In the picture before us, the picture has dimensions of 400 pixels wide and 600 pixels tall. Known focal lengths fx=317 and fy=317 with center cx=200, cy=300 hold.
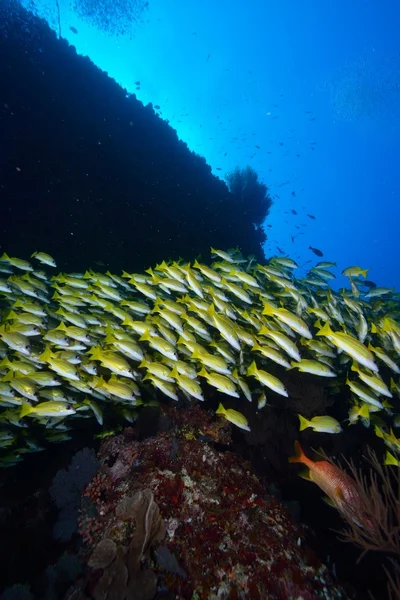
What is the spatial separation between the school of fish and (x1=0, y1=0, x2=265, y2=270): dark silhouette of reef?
6435mm

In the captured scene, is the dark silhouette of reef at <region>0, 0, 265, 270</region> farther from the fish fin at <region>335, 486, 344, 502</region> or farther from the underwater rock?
the fish fin at <region>335, 486, 344, 502</region>

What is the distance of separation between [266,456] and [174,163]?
15.0 m

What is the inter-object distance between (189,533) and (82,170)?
13507 mm

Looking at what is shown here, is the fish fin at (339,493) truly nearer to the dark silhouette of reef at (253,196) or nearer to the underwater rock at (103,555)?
the underwater rock at (103,555)

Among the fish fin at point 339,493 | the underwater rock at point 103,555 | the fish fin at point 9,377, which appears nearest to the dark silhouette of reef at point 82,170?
the fish fin at point 9,377

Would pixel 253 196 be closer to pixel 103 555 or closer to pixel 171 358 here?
pixel 171 358

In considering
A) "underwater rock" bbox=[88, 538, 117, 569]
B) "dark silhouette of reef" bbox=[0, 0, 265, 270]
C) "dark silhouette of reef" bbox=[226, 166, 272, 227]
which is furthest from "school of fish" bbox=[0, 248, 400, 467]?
"dark silhouette of reef" bbox=[226, 166, 272, 227]

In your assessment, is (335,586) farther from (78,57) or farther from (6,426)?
(78,57)

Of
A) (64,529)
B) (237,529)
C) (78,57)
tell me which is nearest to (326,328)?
(237,529)

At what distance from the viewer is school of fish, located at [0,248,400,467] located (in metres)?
4.55

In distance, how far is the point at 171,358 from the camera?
4.89m

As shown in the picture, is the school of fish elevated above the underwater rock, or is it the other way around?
the school of fish

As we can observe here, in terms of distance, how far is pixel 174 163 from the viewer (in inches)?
649

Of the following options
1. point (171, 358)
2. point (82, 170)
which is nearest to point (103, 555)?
point (171, 358)
